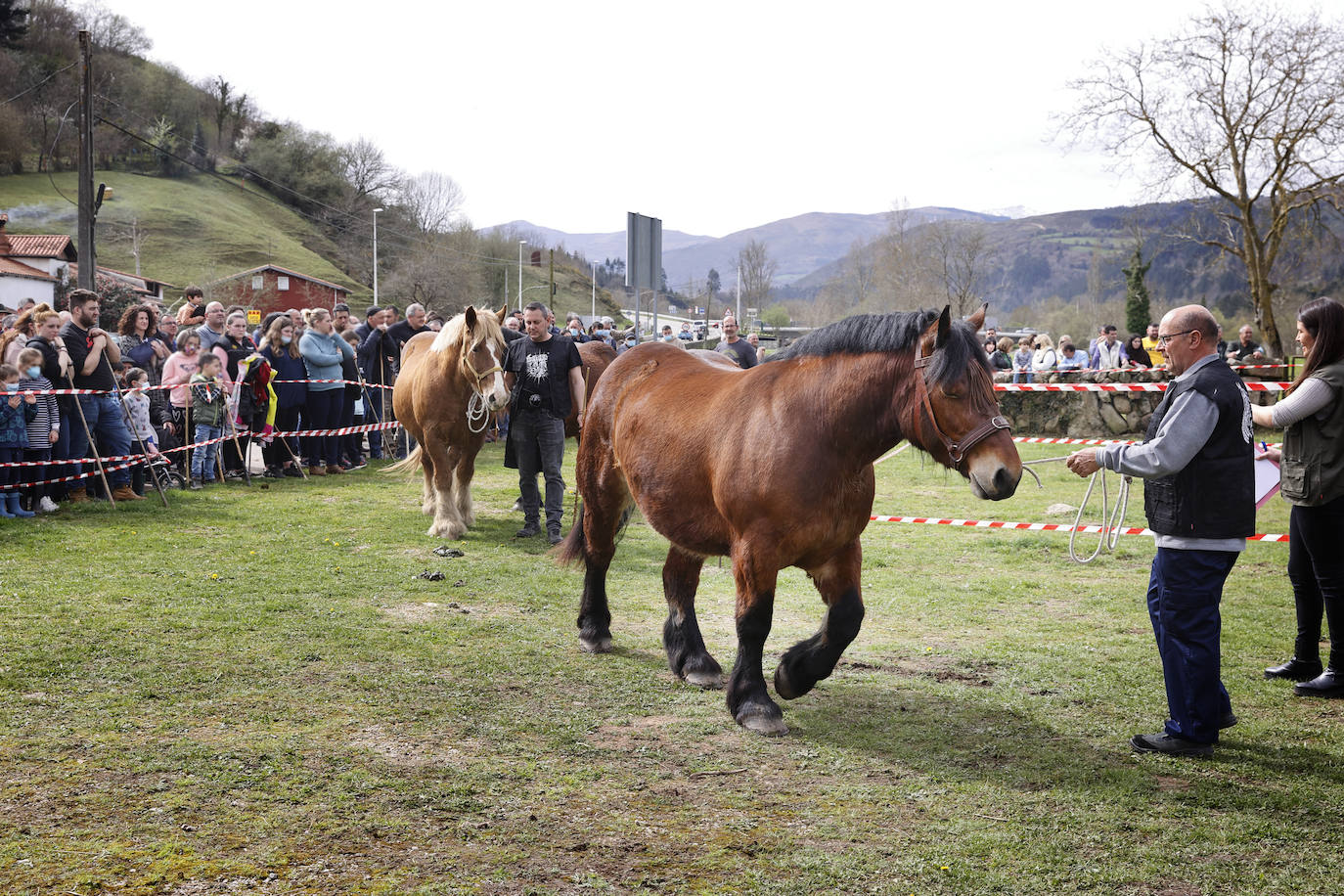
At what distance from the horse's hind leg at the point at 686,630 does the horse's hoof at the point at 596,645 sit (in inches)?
21.1

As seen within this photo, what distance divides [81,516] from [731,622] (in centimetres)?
702

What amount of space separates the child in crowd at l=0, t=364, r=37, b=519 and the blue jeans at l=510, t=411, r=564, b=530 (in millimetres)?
4686

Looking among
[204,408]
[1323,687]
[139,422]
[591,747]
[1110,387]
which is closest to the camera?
[591,747]

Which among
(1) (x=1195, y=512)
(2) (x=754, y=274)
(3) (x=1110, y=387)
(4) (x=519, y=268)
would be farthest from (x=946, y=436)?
(2) (x=754, y=274)

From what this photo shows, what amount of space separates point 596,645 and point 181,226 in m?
79.2

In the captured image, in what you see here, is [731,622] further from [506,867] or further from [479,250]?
[479,250]

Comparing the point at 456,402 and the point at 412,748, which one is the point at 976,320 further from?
the point at 456,402

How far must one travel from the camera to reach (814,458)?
14.6 feet

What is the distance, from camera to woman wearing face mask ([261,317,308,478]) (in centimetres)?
1348

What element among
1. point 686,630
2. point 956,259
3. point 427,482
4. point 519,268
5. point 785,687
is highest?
point 519,268

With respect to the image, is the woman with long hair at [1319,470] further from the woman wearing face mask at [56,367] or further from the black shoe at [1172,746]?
the woman wearing face mask at [56,367]

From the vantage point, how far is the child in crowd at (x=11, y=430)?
30.5 feet

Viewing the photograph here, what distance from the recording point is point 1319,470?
16.3 feet

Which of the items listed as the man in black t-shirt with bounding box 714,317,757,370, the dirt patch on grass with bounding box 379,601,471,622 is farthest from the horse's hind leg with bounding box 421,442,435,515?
the man in black t-shirt with bounding box 714,317,757,370
